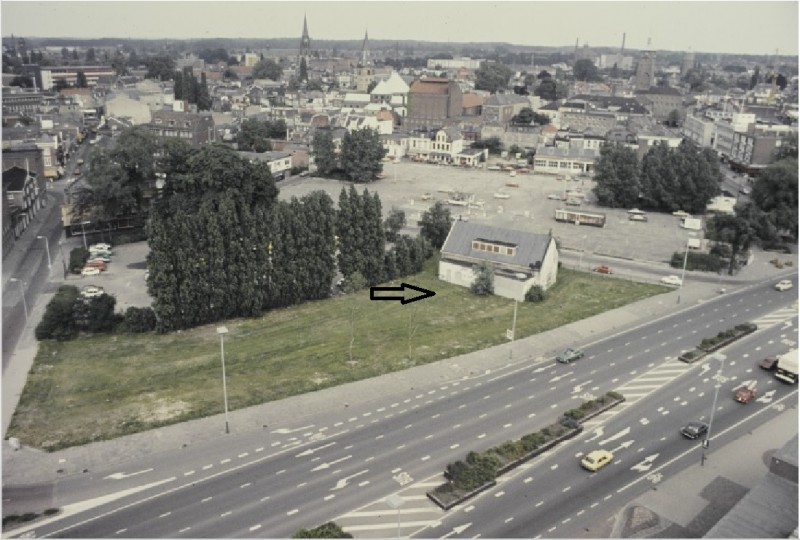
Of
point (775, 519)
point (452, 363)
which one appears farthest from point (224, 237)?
point (775, 519)

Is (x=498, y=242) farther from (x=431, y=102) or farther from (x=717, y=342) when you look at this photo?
(x=431, y=102)

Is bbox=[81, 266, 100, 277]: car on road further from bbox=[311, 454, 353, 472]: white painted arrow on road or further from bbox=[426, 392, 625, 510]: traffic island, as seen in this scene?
bbox=[426, 392, 625, 510]: traffic island

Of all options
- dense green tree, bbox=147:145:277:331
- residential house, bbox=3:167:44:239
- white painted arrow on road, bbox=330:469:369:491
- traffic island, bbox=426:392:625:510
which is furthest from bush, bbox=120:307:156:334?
residential house, bbox=3:167:44:239

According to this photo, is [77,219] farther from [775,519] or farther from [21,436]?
[775,519]

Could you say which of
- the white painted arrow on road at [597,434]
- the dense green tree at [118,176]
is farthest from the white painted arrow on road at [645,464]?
the dense green tree at [118,176]

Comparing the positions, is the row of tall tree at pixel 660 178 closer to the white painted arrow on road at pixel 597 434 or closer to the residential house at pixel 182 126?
the white painted arrow on road at pixel 597 434

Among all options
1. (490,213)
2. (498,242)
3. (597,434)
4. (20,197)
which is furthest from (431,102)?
(597,434)
